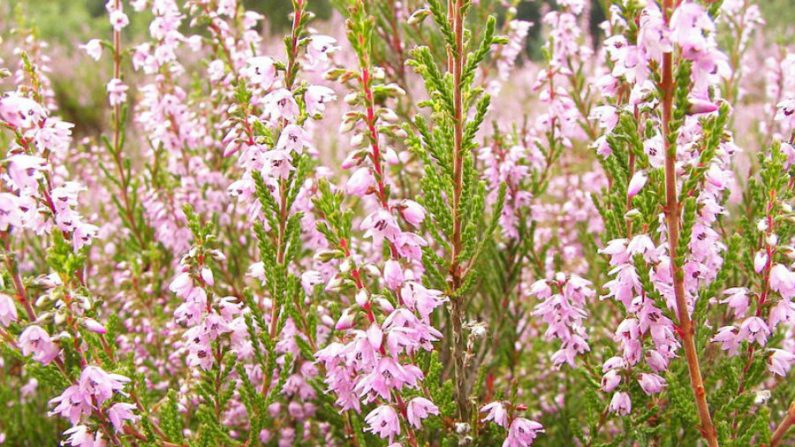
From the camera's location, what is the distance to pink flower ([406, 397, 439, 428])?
1.78 meters

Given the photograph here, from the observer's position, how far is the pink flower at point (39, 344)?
5.32 feet

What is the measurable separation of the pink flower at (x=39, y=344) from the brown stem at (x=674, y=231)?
1565mm

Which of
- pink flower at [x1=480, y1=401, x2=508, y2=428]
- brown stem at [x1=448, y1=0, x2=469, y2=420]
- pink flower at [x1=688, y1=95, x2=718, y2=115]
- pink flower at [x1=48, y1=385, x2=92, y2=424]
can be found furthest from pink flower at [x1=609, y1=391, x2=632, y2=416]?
pink flower at [x1=48, y1=385, x2=92, y2=424]

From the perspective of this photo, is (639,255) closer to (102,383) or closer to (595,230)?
(102,383)

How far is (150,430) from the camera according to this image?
76.5 inches

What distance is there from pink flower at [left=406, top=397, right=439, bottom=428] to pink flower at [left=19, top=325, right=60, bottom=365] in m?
0.94

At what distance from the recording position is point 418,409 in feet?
5.88

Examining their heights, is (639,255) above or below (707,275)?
above

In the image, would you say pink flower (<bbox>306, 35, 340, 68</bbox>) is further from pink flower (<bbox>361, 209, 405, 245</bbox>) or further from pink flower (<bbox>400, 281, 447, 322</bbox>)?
pink flower (<bbox>400, 281, 447, 322</bbox>)

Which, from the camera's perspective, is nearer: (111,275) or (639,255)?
(639,255)

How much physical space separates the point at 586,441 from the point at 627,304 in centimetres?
66

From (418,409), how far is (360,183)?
0.65m

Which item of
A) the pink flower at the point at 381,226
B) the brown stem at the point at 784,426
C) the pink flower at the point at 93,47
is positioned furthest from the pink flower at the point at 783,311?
the pink flower at the point at 93,47

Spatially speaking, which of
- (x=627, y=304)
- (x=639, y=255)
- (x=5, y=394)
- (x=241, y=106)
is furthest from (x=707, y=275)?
(x=5, y=394)
